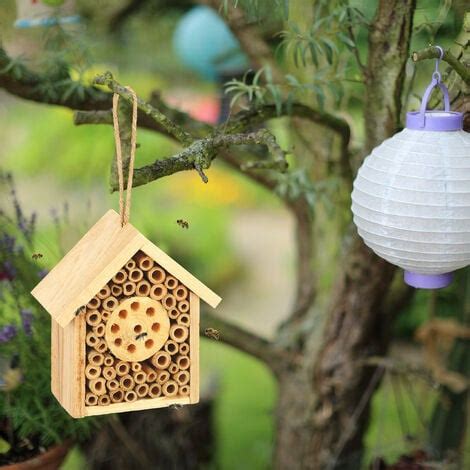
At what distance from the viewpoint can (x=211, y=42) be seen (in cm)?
258

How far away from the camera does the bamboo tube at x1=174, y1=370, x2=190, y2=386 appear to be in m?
1.28

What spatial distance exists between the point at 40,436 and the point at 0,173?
0.54 meters

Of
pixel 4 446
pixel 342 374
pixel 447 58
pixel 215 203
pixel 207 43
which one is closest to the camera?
pixel 447 58

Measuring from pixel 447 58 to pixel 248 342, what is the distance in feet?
3.36

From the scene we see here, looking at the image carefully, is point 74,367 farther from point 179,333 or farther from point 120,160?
point 120,160

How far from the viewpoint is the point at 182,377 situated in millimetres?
1287

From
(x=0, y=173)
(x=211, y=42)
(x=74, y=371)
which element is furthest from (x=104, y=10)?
(x=74, y=371)

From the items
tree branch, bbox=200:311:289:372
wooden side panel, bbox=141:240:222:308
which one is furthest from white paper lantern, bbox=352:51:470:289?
tree branch, bbox=200:311:289:372

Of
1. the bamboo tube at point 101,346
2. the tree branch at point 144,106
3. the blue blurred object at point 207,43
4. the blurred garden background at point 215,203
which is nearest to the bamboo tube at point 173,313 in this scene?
the bamboo tube at point 101,346

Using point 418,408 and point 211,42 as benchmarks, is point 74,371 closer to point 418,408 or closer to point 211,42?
point 418,408

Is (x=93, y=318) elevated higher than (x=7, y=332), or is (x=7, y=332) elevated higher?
(x=93, y=318)

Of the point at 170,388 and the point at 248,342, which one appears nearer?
the point at 170,388

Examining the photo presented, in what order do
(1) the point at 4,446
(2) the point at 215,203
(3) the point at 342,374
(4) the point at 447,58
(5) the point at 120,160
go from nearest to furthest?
(5) the point at 120,160 → (4) the point at 447,58 → (1) the point at 4,446 → (3) the point at 342,374 → (2) the point at 215,203

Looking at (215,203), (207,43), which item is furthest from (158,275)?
(215,203)
